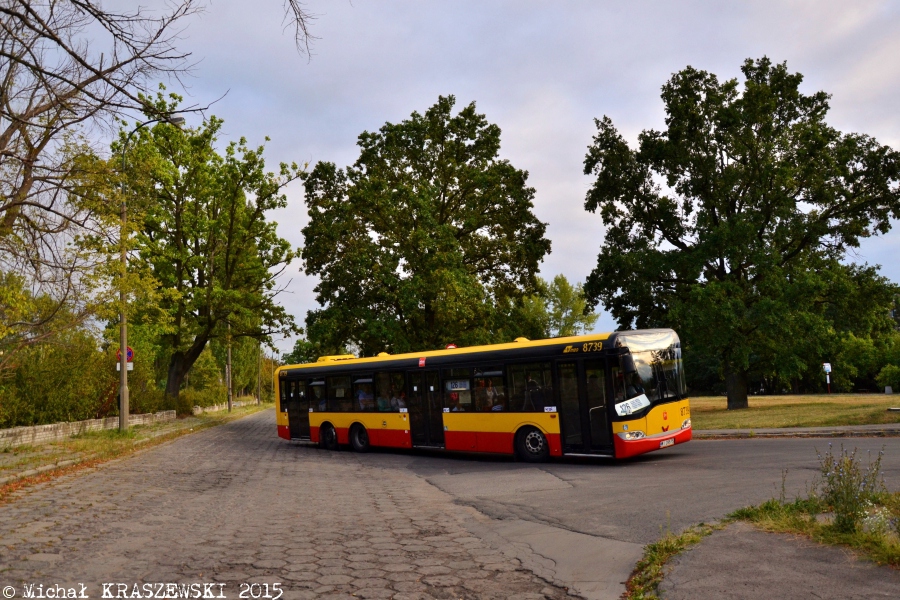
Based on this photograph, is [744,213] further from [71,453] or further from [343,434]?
[71,453]

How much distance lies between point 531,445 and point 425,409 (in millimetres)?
3907

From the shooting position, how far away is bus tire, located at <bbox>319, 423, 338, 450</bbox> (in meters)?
24.1

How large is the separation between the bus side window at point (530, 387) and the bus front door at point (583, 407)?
33 centimetres

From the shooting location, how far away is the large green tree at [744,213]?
31088 mm

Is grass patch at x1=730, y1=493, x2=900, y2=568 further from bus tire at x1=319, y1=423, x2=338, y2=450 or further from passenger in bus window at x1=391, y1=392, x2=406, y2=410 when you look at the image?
bus tire at x1=319, y1=423, x2=338, y2=450

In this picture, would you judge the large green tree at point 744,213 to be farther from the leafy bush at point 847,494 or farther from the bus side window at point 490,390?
the leafy bush at point 847,494

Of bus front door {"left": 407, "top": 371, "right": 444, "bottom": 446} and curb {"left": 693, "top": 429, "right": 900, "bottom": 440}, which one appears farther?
bus front door {"left": 407, "top": 371, "right": 444, "bottom": 446}

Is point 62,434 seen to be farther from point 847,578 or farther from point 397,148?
point 847,578

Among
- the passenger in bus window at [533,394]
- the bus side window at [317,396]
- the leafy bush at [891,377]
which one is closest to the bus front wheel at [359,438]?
the bus side window at [317,396]

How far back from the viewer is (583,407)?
651 inches

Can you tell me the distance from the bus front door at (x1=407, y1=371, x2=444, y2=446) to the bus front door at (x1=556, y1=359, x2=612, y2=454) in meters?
4.24

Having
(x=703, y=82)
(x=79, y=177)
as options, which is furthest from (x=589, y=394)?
(x=703, y=82)

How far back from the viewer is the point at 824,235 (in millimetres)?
33375

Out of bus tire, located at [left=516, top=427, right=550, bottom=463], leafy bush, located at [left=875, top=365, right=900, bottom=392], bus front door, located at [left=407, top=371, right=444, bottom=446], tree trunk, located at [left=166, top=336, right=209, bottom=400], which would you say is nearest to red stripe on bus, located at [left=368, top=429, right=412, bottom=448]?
bus front door, located at [left=407, top=371, right=444, bottom=446]
